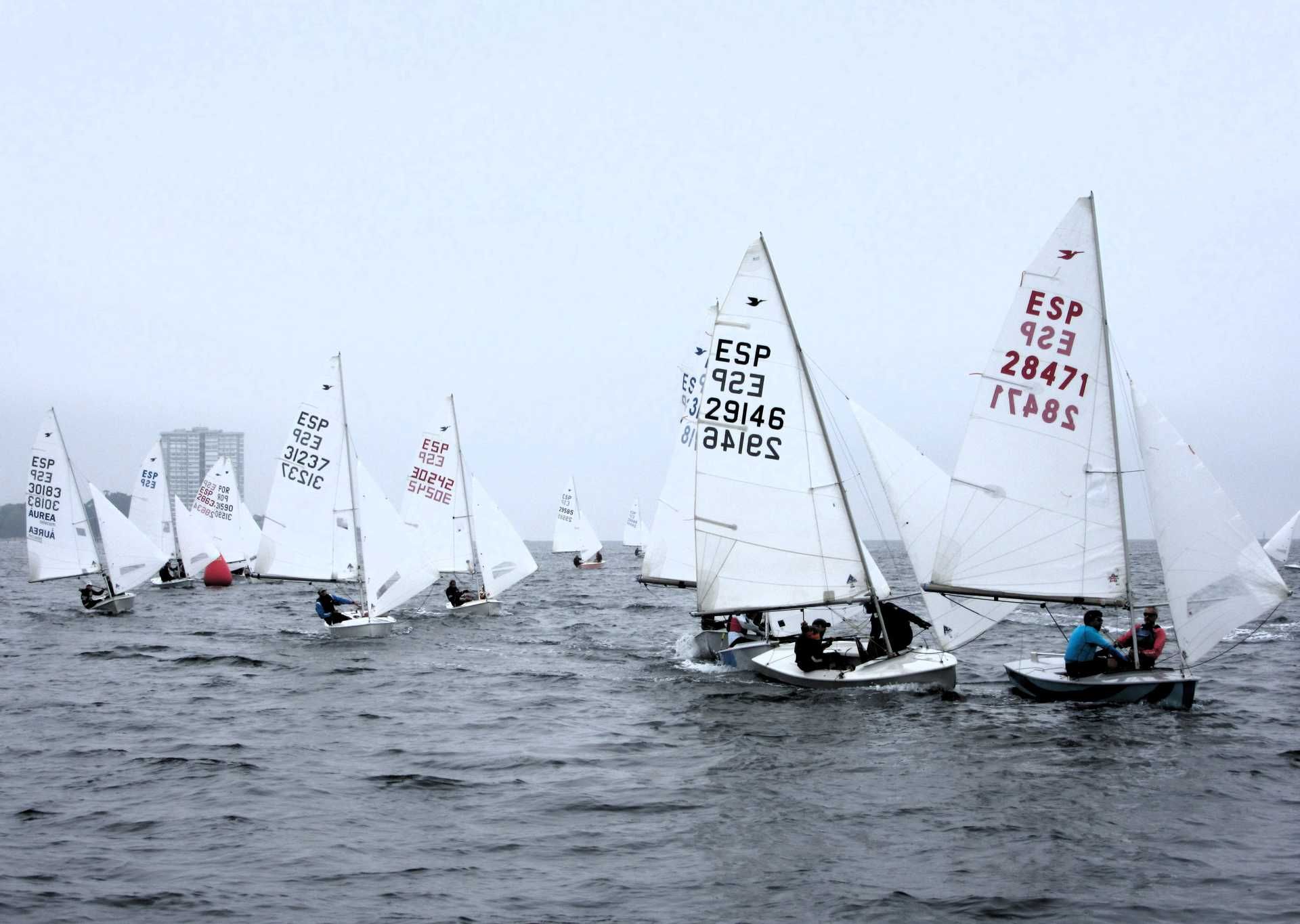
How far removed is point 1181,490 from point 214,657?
1986 cm

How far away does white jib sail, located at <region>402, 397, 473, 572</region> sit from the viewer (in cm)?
3650

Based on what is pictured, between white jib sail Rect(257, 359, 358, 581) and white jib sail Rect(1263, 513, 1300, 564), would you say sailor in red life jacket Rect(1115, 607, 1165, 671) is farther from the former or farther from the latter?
white jib sail Rect(1263, 513, 1300, 564)

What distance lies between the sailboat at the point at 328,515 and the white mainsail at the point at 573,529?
5056 centimetres

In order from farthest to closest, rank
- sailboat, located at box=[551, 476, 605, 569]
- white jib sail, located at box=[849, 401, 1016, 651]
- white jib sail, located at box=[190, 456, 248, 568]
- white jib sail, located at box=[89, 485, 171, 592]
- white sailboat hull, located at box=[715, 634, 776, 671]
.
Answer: sailboat, located at box=[551, 476, 605, 569] < white jib sail, located at box=[190, 456, 248, 568] < white jib sail, located at box=[89, 485, 171, 592] < white sailboat hull, located at box=[715, 634, 776, 671] < white jib sail, located at box=[849, 401, 1016, 651]

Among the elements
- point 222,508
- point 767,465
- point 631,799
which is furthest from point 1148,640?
point 222,508

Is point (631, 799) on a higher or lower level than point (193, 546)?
lower

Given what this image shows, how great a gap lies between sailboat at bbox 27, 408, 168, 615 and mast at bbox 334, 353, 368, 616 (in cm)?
1257

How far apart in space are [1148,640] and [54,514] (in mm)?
35016

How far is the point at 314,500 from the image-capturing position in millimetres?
29594

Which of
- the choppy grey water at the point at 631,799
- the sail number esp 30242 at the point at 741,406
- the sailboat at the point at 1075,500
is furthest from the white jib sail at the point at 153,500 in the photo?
the sailboat at the point at 1075,500

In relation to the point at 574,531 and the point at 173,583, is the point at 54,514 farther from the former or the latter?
the point at 574,531

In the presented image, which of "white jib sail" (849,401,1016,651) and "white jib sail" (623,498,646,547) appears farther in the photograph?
"white jib sail" (623,498,646,547)

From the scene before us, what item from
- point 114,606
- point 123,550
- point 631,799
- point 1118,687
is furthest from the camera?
point 123,550

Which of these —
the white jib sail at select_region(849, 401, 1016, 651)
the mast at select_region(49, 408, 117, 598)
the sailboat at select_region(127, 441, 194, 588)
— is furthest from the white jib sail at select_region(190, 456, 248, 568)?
the white jib sail at select_region(849, 401, 1016, 651)
